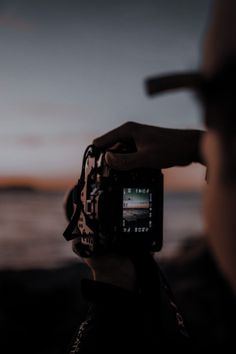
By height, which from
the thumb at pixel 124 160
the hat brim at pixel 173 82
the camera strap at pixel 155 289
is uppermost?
the hat brim at pixel 173 82

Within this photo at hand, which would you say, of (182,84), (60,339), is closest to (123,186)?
(182,84)

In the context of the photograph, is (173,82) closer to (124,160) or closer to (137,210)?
(124,160)

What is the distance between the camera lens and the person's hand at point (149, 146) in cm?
121

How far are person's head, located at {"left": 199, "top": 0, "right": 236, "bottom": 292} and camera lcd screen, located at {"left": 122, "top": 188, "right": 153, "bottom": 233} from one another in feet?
3.57

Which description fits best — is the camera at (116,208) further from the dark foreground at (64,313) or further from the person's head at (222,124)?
the dark foreground at (64,313)

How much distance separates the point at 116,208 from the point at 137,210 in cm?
8

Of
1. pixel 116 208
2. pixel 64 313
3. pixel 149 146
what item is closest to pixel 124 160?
pixel 149 146

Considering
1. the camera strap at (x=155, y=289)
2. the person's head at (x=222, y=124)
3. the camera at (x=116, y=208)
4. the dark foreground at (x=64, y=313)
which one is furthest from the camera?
the dark foreground at (x=64, y=313)

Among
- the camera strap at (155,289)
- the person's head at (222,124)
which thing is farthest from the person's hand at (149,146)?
the person's head at (222,124)

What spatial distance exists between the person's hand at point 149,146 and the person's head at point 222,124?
25.1 inches

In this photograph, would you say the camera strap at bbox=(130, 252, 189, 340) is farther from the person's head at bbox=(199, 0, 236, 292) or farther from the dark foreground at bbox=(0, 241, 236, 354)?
the dark foreground at bbox=(0, 241, 236, 354)

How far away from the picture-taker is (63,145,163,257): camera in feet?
5.25

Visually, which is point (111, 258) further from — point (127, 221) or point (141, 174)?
point (141, 174)

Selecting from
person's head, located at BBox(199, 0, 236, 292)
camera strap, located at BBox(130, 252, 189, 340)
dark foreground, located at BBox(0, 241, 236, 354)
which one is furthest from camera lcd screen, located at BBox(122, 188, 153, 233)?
dark foreground, located at BBox(0, 241, 236, 354)
